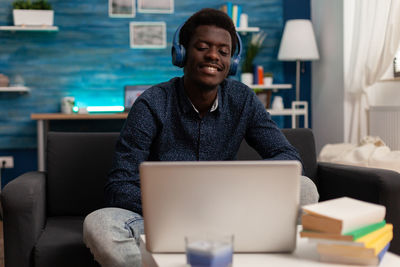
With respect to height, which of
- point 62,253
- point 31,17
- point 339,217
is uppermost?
point 31,17

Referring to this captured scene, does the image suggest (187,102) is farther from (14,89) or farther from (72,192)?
(14,89)

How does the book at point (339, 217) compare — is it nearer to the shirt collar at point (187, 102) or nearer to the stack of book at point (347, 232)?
the stack of book at point (347, 232)

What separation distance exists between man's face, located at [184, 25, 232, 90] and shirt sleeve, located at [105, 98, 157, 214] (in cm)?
20

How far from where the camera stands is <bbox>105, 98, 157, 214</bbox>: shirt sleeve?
1.57 metres

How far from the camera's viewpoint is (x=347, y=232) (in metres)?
0.97

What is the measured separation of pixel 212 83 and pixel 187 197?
0.77 metres

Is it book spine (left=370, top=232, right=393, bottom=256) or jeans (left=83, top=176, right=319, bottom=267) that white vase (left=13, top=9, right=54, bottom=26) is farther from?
book spine (left=370, top=232, right=393, bottom=256)

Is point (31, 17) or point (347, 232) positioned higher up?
point (31, 17)

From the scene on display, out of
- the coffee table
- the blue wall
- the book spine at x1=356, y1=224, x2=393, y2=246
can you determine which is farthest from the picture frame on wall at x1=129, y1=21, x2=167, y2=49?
the book spine at x1=356, y1=224, x2=393, y2=246

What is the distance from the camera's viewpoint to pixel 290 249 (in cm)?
106

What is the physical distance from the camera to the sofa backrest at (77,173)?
214cm

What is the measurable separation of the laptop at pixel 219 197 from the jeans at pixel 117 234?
0.35 meters

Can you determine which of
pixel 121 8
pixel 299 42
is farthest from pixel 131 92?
pixel 299 42

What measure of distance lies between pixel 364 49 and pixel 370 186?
7.16 ft
